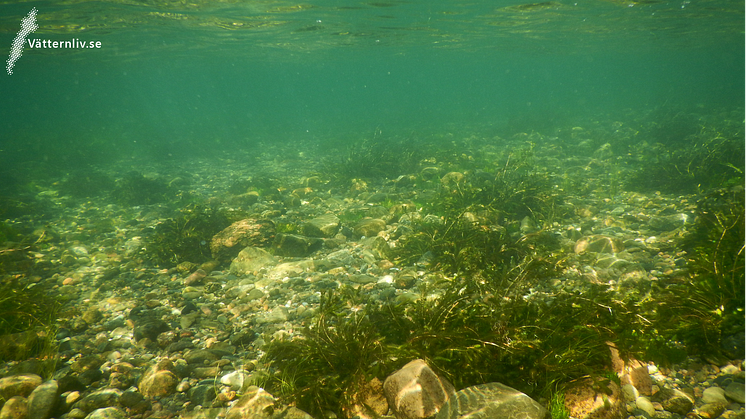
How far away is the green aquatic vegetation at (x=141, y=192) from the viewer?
1370 cm

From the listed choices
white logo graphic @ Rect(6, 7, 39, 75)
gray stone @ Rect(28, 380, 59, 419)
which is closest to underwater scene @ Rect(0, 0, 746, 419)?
gray stone @ Rect(28, 380, 59, 419)

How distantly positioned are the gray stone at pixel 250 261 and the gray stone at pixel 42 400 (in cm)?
375

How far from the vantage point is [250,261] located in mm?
7242

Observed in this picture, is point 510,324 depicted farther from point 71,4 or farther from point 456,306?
point 71,4

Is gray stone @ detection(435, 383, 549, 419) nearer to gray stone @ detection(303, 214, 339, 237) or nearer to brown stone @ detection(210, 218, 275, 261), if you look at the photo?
gray stone @ detection(303, 214, 339, 237)

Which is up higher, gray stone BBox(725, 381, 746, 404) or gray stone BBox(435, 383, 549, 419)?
gray stone BBox(435, 383, 549, 419)

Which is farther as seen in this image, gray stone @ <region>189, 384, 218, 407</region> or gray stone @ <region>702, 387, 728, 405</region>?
gray stone @ <region>189, 384, 218, 407</region>

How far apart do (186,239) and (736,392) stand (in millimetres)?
9930

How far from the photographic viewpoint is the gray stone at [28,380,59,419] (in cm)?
313

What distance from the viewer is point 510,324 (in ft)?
11.5

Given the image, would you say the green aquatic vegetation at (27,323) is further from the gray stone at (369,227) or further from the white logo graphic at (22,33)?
the white logo graphic at (22,33)

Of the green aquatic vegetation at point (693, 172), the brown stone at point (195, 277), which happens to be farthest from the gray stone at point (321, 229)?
the green aquatic vegetation at point (693, 172)

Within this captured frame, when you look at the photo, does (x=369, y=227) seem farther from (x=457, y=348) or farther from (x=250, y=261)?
(x=457, y=348)

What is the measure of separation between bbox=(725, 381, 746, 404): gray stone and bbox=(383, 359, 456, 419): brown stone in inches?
102
